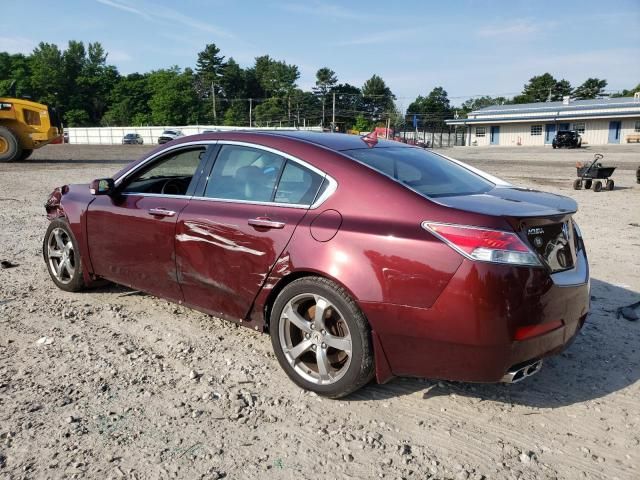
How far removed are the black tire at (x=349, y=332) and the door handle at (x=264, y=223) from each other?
0.37m

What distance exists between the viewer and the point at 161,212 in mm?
4055

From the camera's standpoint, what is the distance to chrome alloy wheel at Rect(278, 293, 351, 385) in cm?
313

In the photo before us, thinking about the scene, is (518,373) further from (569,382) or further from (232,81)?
(232,81)

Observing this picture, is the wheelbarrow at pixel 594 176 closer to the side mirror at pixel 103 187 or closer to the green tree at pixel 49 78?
the side mirror at pixel 103 187

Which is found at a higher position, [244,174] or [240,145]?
[240,145]

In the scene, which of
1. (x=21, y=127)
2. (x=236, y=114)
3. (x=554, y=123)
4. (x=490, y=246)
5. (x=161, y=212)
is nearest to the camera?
(x=490, y=246)

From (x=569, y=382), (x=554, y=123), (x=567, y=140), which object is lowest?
(x=569, y=382)

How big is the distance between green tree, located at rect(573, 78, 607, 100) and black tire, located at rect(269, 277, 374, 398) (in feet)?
360

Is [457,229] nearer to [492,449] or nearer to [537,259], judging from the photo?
[537,259]

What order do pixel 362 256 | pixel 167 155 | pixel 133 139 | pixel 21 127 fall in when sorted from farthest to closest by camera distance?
pixel 133 139 < pixel 21 127 < pixel 167 155 < pixel 362 256

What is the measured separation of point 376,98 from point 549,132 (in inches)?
2460

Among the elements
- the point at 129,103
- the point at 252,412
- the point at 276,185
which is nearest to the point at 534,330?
the point at 252,412

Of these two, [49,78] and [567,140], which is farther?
[49,78]

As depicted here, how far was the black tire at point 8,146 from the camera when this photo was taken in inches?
786
